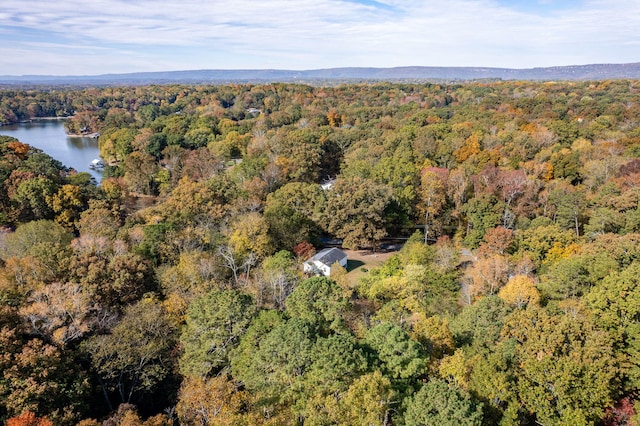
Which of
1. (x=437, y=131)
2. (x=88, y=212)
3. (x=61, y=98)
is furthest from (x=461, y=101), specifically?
(x=61, y=98)

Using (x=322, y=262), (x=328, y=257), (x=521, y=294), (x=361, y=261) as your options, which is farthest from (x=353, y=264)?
(x=521, y=294)

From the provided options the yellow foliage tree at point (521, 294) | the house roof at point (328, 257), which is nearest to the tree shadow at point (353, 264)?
the house roof at point (328, 257)

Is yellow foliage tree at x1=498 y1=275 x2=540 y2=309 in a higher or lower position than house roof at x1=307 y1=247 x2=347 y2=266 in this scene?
higher

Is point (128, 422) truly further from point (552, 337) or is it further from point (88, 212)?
point (88, 212)

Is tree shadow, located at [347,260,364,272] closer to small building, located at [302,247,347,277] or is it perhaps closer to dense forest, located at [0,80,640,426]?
dense forest, located at [0,80,640,426]

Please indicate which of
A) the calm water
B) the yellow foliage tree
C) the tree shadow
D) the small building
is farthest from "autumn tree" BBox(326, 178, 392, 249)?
the calm water

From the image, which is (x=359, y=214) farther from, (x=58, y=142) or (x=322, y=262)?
(x=58, y=142)

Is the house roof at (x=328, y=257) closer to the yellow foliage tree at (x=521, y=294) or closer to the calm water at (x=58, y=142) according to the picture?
the yellow foliage tree at (x=521, y=294)

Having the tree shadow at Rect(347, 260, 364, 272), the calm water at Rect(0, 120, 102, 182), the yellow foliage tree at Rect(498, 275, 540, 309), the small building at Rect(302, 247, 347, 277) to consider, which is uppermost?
the calm water at Rect(0, 120, 102, 182)
